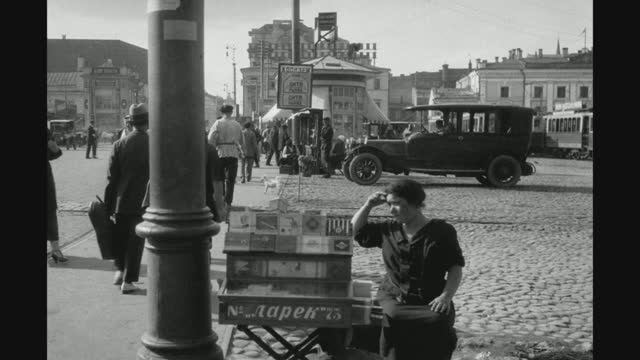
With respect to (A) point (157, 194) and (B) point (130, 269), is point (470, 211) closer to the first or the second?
(B) point (130, 269)

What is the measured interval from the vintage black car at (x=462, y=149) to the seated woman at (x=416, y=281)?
1432 cm

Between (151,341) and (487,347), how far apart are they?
2.41m

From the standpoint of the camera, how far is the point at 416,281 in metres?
A: 3.88

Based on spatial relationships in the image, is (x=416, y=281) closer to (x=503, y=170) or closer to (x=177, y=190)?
(x=177, y=190)

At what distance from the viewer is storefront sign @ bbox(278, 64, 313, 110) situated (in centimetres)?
1325

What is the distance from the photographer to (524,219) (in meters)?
12.1

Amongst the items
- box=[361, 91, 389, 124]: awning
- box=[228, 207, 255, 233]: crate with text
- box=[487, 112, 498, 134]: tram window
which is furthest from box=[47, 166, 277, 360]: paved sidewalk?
box=[361, 91, 389, 124]: awning

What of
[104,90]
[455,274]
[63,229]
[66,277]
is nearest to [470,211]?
[63,229]

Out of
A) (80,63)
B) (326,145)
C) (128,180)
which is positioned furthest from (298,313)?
(80,63)

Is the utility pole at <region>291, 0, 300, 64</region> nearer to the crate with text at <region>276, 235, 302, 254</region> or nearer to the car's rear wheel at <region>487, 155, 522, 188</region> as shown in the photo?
the car's rear wheel at <region>487, 155, 522, 188</region>

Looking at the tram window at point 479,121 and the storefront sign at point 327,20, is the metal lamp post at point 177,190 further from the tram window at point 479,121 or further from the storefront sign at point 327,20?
the storefront sign at point 327,20

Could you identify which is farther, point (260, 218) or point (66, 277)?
point (66, 277)

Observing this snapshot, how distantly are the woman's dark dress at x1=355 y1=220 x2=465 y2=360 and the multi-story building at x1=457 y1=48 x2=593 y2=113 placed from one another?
79.0 metres

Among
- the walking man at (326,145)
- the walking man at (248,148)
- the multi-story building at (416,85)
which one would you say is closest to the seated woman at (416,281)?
the walking man at (248,148)
